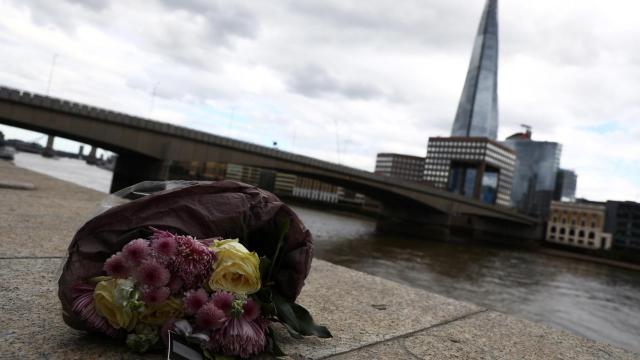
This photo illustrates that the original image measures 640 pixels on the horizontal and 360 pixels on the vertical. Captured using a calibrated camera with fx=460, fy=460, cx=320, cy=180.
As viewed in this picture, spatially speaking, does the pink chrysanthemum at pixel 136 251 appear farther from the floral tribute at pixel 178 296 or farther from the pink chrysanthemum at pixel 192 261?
the pink chrysanthemum at pixel 192 261

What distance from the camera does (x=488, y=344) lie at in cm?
332

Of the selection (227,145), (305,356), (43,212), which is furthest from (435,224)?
(305,356)

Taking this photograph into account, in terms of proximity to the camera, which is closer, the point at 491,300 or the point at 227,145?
the point at 491,300

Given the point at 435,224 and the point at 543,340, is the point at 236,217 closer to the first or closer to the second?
the point at 543,340

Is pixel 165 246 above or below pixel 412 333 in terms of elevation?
above

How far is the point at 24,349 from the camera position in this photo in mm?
2115

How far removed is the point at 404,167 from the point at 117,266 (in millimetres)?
179273

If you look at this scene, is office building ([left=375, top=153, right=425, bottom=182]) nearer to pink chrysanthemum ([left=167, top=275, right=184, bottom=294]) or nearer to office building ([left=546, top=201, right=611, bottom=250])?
office building ([left=546, top=201, right=611, bottom=250])

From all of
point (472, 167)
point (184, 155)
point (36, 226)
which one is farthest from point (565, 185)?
point (36, 226)

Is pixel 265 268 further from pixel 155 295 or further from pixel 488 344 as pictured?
pixel 488 344

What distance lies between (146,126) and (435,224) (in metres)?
38.6

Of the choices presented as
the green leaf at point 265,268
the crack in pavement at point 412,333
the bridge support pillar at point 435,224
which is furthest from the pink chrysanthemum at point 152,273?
the bridge support pillar at point 435,224

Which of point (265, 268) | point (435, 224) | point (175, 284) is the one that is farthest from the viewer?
point (435, 224)

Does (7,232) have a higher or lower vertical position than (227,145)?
lower
